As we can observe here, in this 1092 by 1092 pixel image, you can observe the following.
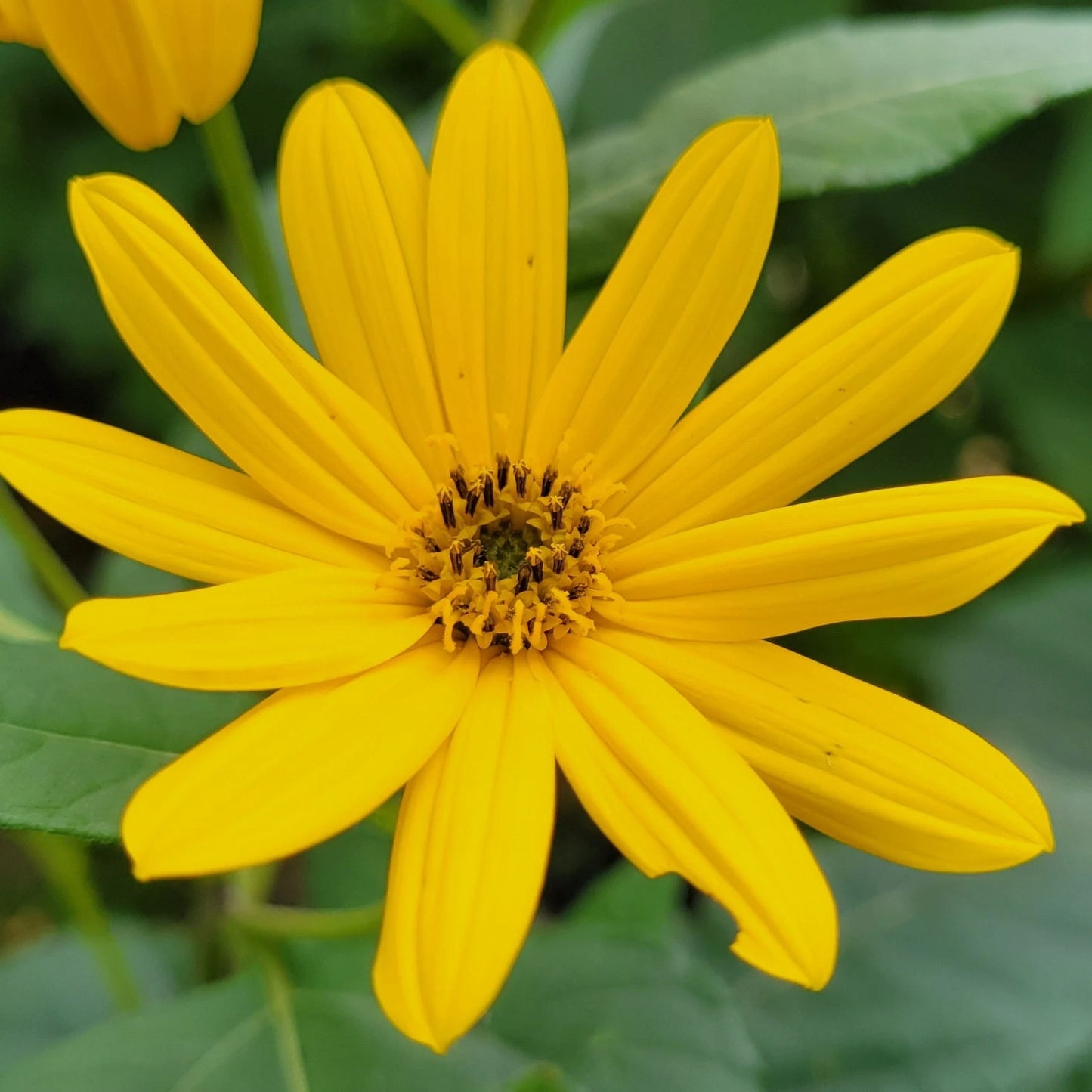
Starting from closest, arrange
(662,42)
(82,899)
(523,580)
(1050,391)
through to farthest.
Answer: (523,580)
(82,899)
(662,42)
(1050,391)

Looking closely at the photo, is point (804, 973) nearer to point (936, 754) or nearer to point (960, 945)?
point (936, 754)

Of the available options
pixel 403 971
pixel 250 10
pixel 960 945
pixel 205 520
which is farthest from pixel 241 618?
pixel 960 945

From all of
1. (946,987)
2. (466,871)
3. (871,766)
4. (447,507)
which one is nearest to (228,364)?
(447,507)

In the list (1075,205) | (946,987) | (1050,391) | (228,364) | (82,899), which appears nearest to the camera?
(228,364)

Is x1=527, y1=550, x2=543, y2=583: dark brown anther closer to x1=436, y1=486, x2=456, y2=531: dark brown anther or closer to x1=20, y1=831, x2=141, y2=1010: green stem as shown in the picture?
x1=436, y1=486, x2=456, y2=531: dark brown anther

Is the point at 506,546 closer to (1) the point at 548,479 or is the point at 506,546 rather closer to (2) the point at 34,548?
(1) the point at 548,479
